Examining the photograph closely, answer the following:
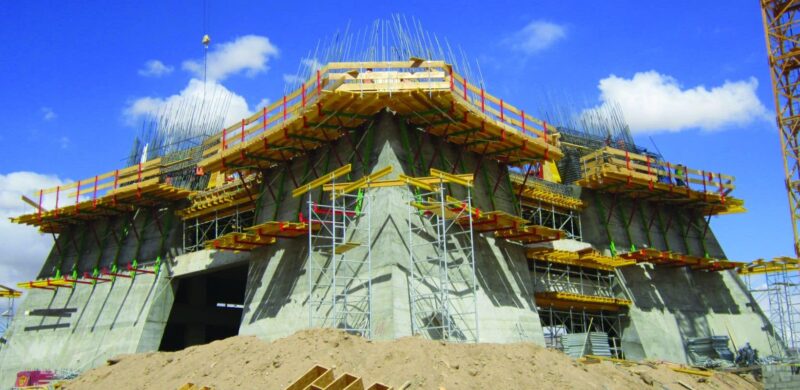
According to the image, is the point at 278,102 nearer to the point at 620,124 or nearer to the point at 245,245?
the point at 245,245

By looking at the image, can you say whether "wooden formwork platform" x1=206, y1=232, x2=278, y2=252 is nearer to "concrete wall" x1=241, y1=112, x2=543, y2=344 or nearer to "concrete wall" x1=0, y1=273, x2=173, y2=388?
"concrete wall" x1=241, y1=112, x2=543, y2=344

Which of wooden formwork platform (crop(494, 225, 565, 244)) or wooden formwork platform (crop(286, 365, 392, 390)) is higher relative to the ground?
wooden formwork platform (crop(494, 225, 565, 244))

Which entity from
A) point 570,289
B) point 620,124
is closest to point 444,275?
point 570,289

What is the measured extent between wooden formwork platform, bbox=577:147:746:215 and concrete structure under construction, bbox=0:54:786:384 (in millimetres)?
121

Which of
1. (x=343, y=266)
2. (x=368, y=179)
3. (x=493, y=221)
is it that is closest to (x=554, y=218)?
(x=493, y=221)

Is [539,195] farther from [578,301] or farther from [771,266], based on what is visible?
[771,266]

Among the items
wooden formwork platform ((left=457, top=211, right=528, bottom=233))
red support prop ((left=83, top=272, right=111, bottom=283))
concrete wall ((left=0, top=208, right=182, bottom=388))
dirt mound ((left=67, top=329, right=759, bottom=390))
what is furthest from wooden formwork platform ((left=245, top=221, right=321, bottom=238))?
red support prop ((left=83, top=272, right=111, bottom=283))

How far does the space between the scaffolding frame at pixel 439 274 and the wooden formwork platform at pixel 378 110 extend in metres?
2.87

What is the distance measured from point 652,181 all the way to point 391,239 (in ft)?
55.0

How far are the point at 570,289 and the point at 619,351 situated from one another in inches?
175

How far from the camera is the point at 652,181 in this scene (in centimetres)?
3600

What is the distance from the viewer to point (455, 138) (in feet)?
96.1

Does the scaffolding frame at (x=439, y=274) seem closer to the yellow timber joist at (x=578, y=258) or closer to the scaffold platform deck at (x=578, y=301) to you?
the yellow timber joist at (x=578, y=258)

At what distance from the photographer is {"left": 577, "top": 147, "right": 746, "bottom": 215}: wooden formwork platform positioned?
1401 inches
